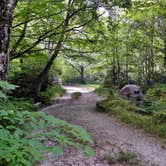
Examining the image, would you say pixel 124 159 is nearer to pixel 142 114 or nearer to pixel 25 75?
pixel 142 114

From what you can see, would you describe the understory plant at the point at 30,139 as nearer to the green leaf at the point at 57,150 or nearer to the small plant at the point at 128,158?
the green leaf at the point at 57,150

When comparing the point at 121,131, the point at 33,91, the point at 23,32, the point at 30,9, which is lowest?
the point at 121,131

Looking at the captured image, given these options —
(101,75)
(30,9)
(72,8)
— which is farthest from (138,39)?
(101,75)

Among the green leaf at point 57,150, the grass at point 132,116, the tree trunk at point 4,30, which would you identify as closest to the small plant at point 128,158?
the grass at point 132,116

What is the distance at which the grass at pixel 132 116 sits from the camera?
249 inches

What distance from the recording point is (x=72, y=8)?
6750 millimetres

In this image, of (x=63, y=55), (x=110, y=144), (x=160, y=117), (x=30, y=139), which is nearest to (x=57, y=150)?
(x=30, y=139)

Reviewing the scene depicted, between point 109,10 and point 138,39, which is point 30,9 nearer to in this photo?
point 109,10

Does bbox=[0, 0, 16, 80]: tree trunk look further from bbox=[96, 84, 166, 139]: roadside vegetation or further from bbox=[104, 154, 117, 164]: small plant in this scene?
bbox=[96, 84, 166, 139]: roadside vegetation

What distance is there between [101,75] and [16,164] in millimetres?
32364

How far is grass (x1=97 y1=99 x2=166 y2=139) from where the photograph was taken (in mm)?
6314

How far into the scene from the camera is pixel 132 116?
761 cm

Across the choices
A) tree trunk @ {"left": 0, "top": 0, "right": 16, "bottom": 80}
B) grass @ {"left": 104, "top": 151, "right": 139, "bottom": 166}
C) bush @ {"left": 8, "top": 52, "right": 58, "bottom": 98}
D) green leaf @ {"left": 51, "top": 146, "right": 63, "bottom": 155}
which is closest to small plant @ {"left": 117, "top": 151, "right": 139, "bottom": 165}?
grass @ {"left": 104, "top": 151, "right": 139, "bottom": 166}

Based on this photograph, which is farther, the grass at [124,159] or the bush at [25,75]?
the bush at [25,75]
